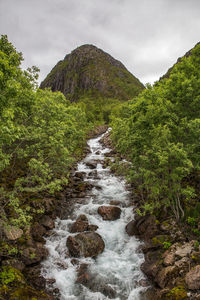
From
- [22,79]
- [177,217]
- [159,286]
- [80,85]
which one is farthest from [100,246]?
[80,85]

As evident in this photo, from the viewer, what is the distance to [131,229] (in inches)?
680

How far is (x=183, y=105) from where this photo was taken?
1580 centimetres

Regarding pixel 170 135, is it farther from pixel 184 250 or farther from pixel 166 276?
pixel 166 276

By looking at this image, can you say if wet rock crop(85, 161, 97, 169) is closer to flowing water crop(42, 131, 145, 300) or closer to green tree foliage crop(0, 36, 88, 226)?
flowing water crop(42, 131, 145, 300)

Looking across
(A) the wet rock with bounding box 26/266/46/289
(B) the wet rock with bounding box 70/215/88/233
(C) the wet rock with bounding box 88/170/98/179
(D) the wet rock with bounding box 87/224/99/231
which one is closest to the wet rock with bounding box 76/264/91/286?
(A) the wet rock with bounding box 26/266/46/289

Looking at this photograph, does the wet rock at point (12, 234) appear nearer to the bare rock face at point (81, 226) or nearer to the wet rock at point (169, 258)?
the bare rock face at point (81, 226)

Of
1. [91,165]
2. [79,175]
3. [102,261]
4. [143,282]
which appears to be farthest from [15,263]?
[91,165]

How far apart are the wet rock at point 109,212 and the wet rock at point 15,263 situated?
8897mm

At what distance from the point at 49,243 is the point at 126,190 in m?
12.7

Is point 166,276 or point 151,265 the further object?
point 151,265

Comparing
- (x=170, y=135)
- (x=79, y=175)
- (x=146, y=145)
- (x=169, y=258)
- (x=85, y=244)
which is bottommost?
(x=85, y=244)

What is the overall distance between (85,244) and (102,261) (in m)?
1.85

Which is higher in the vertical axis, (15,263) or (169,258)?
(15,263)

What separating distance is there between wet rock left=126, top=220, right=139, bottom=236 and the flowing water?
40 centimetres
